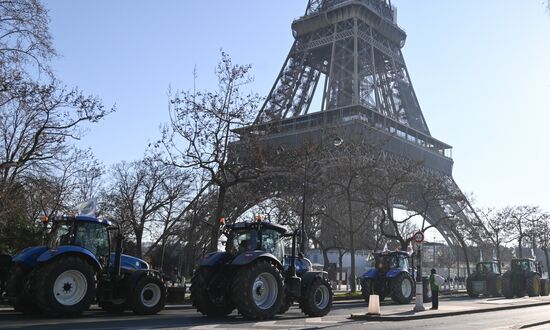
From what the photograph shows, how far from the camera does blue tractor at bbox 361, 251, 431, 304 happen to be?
962 inches

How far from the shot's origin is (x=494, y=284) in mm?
33000

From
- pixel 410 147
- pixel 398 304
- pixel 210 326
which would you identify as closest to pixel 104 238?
pixel 210 326

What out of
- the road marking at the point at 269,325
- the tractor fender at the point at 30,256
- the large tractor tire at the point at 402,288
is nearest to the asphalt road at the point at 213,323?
the road marking at the point at 269,325

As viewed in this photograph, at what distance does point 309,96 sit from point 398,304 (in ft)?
180

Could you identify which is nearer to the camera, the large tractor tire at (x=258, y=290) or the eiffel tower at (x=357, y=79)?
the large tractor tire at (x=258, y=290)

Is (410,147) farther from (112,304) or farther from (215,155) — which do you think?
(112,304)

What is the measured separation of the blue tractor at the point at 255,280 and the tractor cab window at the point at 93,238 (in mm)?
2737

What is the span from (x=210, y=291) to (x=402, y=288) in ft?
41.1

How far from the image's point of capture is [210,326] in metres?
12.4

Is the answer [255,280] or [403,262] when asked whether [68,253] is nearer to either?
[255,280]

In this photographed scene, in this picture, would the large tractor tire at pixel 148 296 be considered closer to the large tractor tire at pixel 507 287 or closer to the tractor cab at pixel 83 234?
the tractor cab at pixel 83 234

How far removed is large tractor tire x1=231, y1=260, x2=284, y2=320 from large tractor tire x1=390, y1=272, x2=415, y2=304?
36.5ft

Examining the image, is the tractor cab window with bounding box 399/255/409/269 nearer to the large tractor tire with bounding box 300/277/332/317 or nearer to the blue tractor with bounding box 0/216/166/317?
the large tractor tire with bounding box 300/277/332/317

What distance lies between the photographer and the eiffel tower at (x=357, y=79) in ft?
222
